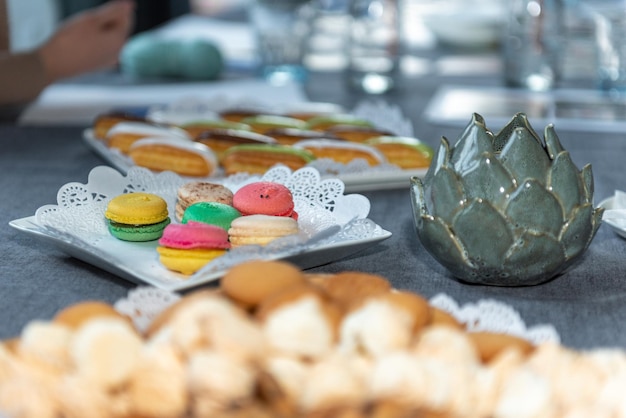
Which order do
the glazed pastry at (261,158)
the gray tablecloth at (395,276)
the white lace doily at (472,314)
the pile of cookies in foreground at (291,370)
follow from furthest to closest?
the glazed pastry at (261,158)
the gray tablecloth at (395,276)
the white lace doily at (472,314)
the pile of cookies in foreground at (291,370)

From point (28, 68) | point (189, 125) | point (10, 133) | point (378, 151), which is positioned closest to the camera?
point (378, 151)

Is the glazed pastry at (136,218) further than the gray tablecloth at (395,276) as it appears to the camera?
Yes

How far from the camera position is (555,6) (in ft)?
6.04

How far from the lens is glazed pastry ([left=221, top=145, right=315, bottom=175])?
115 centimetres

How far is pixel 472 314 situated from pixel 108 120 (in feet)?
2.80

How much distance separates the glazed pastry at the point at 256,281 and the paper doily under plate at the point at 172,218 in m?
0.15

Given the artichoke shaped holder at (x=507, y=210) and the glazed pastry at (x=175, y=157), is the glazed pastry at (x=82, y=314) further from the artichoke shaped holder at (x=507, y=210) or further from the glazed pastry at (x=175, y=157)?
the glazed pastry at (x=175, y=157)

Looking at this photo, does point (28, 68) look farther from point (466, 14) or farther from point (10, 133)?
point (466, 14)

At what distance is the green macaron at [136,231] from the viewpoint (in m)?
0.87

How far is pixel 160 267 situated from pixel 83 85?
1.24m

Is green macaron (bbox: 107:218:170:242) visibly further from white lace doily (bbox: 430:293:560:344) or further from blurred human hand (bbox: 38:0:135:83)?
blurred human hand (bbox: 38:0:135:83)

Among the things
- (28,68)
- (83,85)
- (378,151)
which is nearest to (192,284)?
(378,151)

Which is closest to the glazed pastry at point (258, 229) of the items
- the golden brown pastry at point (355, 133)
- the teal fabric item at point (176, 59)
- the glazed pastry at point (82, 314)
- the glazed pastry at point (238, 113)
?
the glazed pastry at point (82, 314)

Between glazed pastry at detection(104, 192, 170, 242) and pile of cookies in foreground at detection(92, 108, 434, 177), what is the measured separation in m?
0.28
